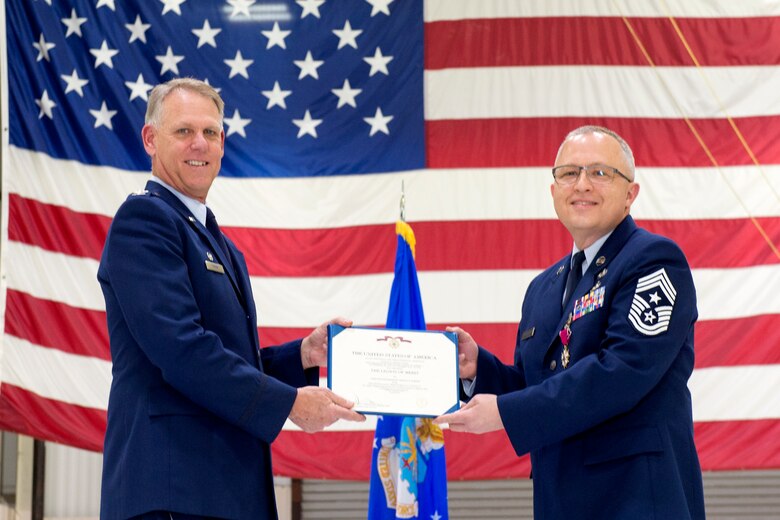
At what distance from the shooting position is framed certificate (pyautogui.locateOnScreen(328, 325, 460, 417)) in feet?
10.7

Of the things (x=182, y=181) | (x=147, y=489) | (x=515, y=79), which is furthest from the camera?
(x=515, y=79)

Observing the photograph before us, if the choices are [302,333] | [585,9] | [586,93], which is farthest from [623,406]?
[585,9]

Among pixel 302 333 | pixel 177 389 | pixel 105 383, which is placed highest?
pixel 302 333

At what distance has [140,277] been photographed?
2.76 meters

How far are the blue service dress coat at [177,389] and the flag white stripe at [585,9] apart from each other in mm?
4587

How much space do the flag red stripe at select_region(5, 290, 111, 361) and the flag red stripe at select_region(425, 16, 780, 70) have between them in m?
3.19

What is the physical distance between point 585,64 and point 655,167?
37.6 inches

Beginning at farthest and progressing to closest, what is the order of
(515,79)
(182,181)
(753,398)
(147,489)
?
(515,79) < (753,398) < (182,181) < (147,489)

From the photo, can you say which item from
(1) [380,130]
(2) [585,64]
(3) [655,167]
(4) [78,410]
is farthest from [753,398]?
(4) [78,410]

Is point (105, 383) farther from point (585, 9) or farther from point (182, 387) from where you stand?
point (585, 9)

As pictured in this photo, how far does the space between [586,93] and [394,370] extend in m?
4.26

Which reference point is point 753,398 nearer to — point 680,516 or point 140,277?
point 680,516

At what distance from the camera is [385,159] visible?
22.7 feet

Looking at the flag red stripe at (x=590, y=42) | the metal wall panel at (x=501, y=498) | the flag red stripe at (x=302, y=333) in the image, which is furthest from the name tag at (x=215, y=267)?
the metal wall panel at (x=501, y=498)
